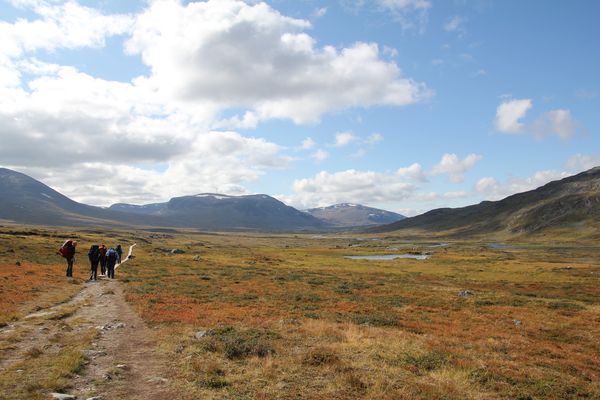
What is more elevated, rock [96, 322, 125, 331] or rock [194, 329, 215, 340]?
rock [194, 329, 215, 340]

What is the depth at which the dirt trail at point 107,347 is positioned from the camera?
11930mm

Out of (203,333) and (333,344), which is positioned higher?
(203,333)

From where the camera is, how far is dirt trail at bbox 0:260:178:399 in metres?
11.9

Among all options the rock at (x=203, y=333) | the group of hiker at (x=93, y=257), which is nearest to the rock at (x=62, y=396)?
the rock at (x=203, y=333)

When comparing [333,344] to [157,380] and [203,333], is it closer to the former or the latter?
[203,333]

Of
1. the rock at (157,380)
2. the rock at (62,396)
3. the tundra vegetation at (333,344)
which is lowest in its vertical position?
the tundra vegetation at (333,344)

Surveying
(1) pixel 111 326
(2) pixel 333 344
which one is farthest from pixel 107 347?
(2) pixel 333 344

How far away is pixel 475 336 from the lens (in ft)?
76.6

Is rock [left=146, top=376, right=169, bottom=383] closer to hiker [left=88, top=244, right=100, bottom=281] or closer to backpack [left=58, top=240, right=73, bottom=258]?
hiker [left=88, top=244, right=100, bottom=281]

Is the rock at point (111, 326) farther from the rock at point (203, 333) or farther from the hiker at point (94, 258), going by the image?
the hiker at point (94, 258)

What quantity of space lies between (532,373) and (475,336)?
7663 mm

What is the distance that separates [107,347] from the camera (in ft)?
54.9

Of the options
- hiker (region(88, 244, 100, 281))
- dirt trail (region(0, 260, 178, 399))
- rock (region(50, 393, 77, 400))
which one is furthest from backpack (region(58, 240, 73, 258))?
rock (region(50, 393, 77, 400))

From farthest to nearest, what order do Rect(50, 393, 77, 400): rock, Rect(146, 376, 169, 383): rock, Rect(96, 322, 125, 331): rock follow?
Rect(96, 322, 125, 331): rock → Rect(146, 376, 169, 383): rock → Rect(50, 393, 77, 400): rock
